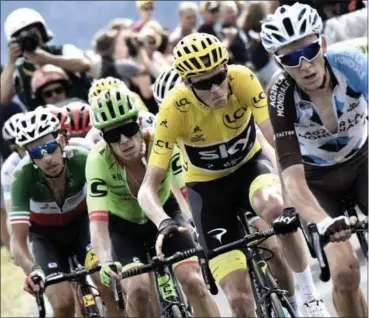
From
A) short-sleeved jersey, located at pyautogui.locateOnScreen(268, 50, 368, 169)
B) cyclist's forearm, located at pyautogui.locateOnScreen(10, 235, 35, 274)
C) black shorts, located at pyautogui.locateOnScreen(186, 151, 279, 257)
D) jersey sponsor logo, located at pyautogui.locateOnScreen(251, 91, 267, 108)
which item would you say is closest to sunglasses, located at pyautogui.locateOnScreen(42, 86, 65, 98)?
cyclist's forearm, located at pyautogui.locateOnScreen(10, 235, 35, 274)

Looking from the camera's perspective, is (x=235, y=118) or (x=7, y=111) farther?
(x=7, y=111)

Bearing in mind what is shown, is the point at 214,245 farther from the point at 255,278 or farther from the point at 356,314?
the point at 356,314

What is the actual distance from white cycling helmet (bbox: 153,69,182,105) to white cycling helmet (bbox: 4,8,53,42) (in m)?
2.10

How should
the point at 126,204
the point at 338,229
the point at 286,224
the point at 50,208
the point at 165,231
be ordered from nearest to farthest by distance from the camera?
the point at 338,229 → the point at 286,224 → the point at 165,231 → the point at 126,204 → the point at 50,208

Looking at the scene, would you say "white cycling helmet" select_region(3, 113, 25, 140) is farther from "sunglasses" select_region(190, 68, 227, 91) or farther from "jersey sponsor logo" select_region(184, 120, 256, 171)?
"sunglasses" select_region(190, 68, 227, 91)

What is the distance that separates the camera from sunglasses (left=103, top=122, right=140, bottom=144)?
849 cm

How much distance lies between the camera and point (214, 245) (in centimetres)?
847

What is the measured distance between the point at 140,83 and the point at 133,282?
4.81m

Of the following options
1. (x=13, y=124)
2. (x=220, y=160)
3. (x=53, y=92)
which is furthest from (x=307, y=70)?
(x=53, y=92)

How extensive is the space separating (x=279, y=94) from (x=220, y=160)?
1.38 meters

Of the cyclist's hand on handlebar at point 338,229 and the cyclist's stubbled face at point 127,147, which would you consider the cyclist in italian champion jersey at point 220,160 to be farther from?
the cyclist's hand on handlebar at point 338,229

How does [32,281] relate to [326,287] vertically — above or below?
above

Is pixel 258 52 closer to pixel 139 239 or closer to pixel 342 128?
pixel 139 239

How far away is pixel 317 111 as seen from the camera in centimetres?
744
